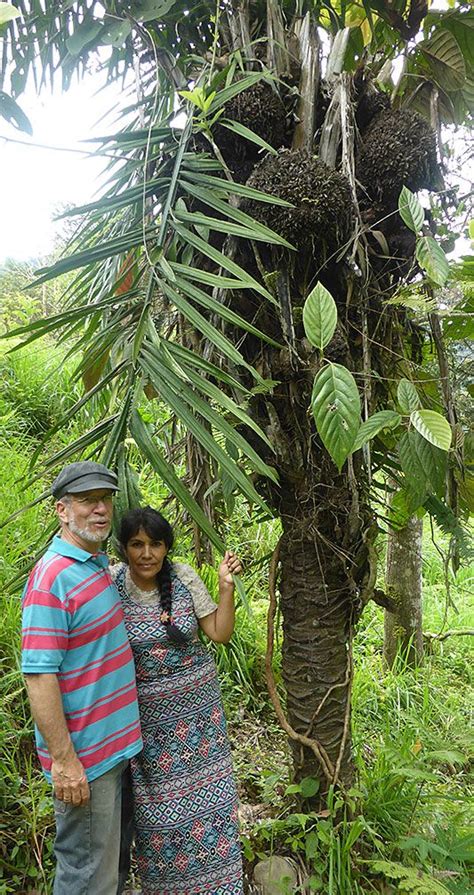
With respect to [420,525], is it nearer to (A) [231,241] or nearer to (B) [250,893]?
(B) [250,893]

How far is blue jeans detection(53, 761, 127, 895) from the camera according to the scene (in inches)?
55.5

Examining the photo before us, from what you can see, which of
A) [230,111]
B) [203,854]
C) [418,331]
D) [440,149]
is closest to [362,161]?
[440,149]

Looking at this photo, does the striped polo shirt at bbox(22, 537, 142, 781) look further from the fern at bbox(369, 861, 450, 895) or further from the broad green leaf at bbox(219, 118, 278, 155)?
the broad green leaf at bbox(219, 118, 278, 155)

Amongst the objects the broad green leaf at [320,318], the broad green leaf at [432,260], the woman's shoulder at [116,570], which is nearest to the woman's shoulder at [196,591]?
the woman's shoulder at [116,570]

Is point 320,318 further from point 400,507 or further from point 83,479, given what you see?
point 400,507

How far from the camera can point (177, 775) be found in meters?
1.53

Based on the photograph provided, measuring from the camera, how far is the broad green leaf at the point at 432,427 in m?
1.15

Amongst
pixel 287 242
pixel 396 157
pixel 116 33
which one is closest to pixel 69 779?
pixel 287 242

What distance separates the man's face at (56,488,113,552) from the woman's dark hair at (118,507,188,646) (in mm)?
61

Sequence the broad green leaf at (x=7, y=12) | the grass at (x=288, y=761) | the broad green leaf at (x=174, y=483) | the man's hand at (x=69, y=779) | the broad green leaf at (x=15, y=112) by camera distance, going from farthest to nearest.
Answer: the grass at (x=288, y=761) → the man's hand at (x=69, y=779) → the broad green leaf at (x=174, y=483) → the broad green leaf at (x=15, y=112) → the broad green leaf at (x=7, y=12)

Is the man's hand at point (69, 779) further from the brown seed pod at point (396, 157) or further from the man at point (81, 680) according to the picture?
the brown seed pod at point (396, 157)

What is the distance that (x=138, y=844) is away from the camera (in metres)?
1.58

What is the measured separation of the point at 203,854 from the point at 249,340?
4.01 ft

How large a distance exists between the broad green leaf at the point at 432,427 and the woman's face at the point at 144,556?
2.27 ft
